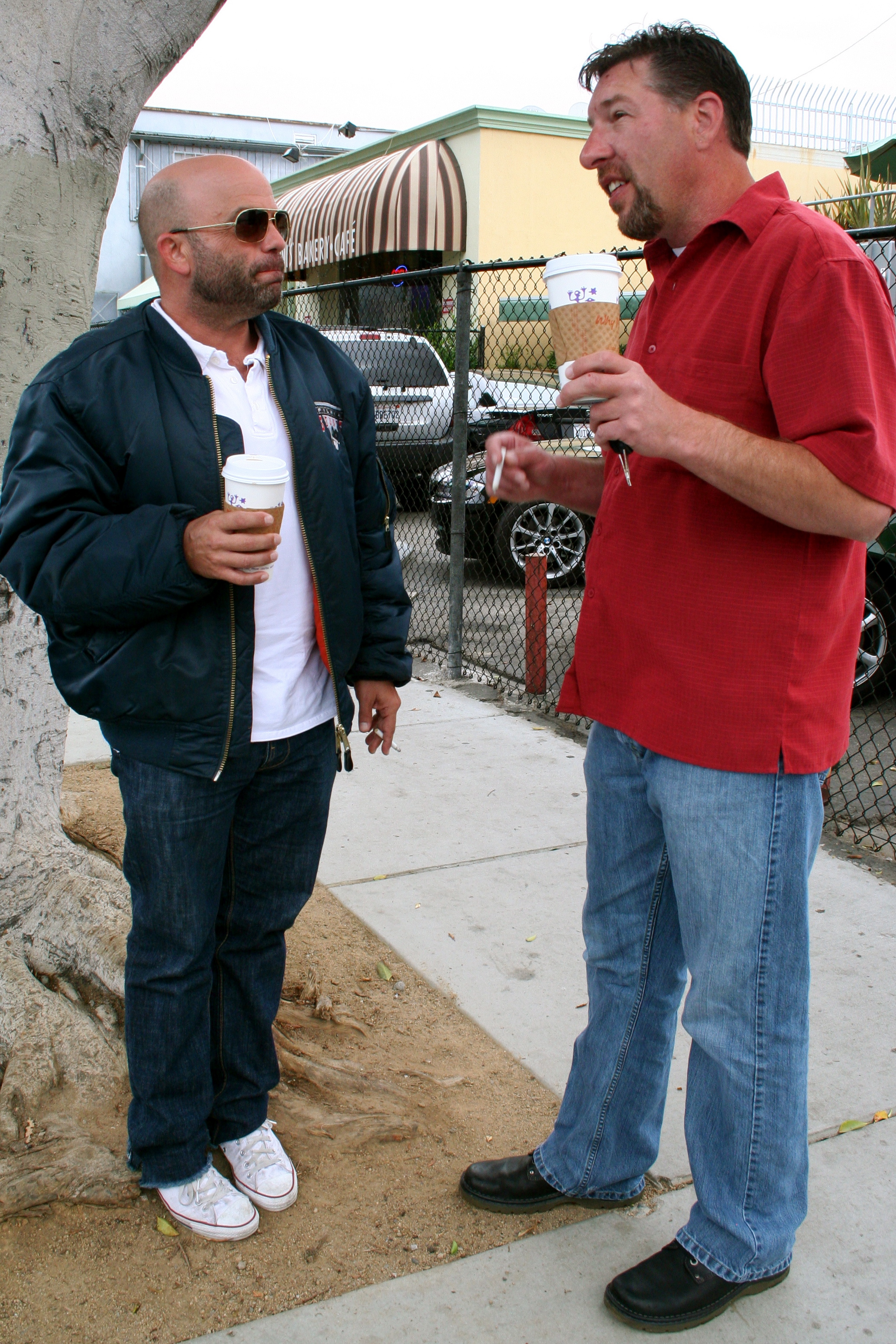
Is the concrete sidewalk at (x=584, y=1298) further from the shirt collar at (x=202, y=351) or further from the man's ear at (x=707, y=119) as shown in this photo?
the man's ear at (x=707, y=119)

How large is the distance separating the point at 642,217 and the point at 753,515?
1.80 ft

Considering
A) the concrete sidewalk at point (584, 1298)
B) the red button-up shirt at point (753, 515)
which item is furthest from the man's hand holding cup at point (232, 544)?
the concrete sidewalk at point (584, 1298)

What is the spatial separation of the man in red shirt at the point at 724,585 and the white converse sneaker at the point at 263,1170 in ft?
2.26

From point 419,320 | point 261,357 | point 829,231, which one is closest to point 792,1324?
point 829,231

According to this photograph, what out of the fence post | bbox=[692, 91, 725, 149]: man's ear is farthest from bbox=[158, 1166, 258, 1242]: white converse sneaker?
the fence post

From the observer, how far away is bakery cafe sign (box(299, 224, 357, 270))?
61.7 feet

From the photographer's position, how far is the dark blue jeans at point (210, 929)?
7.04ft

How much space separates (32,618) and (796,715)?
188cm

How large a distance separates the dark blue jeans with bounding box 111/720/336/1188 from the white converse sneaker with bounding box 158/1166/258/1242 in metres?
0.03

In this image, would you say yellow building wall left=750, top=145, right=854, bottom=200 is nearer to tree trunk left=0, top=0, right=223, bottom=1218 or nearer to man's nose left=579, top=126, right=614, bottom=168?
tree trunk left=0, top=0, right=223, bottom=1218

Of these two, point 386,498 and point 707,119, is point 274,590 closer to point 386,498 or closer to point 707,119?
point 386,498

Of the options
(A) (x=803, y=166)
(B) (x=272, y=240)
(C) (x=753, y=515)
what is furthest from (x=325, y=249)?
(C) (x=753, y=515)

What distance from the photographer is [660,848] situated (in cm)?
217

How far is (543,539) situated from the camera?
8555 millimetres
